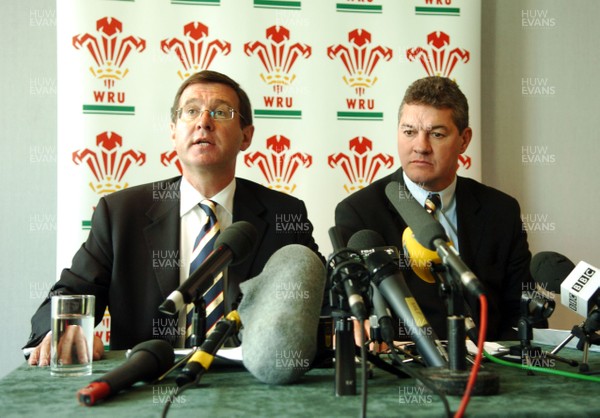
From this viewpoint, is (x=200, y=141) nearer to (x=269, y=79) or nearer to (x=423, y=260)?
Result: (x=269, y=79)

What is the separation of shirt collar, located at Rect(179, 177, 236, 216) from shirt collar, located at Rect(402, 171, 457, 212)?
702 mm

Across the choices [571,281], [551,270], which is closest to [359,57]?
[551,270]

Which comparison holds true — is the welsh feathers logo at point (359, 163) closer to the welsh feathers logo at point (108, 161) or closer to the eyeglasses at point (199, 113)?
the eyeglasses at point (199, 113)

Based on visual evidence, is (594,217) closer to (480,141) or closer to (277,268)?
(480,141)

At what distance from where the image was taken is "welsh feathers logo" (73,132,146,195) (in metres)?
2.87

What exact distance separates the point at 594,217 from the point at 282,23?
5.96 feet

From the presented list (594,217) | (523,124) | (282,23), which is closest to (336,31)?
(282,23)

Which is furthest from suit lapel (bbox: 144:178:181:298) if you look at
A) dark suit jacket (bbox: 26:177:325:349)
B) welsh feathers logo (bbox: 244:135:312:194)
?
welsh feathers logo (bbox: 244:135:312:194)

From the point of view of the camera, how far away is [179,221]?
88.9 inches

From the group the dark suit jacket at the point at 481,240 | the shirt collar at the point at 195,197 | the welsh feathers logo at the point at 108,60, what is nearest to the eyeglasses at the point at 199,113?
the shirt collar at the point at 195,197

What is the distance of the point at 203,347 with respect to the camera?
3.76 feet

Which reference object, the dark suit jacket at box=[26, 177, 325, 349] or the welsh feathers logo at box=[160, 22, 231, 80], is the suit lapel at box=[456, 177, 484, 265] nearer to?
the dark suit jacket at box=[26, 177, 325, 349]

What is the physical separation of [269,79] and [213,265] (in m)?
2.01

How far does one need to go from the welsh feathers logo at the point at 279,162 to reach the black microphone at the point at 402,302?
183 cm
